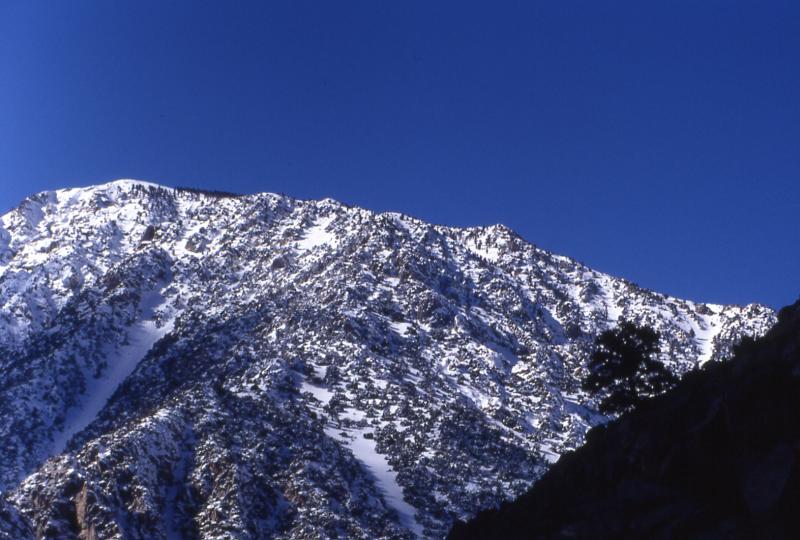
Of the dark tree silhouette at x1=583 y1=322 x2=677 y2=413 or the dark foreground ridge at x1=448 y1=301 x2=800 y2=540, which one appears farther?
the dark tree silhouette at x1=583 y1=322 x2=677 y2=413

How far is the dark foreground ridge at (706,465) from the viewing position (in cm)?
3628

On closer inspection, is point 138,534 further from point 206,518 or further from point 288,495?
point 288,495

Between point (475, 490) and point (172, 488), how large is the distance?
54.2 metres

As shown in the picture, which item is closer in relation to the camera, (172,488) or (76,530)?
(76,530)

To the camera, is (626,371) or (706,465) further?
(626,371)

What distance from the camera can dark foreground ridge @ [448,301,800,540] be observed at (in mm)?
36281

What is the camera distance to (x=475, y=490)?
19850 cm

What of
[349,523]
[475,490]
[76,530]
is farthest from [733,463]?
[475,490]

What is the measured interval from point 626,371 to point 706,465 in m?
30.9

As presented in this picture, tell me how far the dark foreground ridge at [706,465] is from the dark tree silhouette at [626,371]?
1594 centimetres

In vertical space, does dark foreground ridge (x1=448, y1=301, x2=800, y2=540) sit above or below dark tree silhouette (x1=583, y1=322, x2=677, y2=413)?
below

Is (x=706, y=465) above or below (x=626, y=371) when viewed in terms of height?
below

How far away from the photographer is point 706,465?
137 ft

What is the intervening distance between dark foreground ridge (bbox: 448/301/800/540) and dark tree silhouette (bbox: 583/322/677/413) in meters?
15.9
